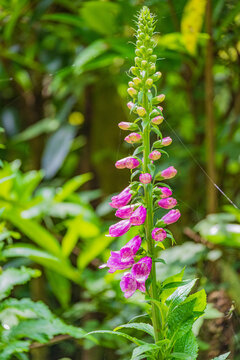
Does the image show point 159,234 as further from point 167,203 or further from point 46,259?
point 46,259

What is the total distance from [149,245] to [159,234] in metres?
0.02

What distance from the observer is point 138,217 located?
383 mm

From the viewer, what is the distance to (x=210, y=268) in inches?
34.3

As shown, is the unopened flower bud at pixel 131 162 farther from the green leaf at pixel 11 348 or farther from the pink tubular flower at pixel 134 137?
the green leaf at pixel 11 348

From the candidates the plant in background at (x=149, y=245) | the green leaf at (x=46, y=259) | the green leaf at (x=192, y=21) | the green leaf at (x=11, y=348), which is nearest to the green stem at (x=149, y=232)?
the plant in background at (x=149, y=245)

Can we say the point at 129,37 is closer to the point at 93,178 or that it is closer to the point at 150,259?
the point at 93,178

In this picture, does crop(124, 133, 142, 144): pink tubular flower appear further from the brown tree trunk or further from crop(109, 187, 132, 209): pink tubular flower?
the brown tree trunk

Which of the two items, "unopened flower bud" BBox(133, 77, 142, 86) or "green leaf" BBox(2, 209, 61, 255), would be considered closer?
"unopened flower bud" BBox(133, 77, 142, 86)

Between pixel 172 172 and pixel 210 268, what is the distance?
0.51m

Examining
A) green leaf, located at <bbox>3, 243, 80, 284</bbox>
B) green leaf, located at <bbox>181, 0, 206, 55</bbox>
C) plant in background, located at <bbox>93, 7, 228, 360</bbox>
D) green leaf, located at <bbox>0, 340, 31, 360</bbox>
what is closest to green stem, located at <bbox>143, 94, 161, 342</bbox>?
plant in background, located at <bbox>93, 7, 228, 360</bbox>

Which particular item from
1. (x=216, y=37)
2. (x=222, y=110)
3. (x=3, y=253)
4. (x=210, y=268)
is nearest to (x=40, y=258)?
(x=3, y=253)

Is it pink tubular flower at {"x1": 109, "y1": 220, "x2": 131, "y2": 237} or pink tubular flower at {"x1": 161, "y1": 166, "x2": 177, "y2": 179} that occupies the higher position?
pink tubular flower at {"x1": 161, "y1": 166, "x2": 177, "y2": 179}

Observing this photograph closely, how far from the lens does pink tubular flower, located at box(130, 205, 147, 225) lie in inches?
15.1

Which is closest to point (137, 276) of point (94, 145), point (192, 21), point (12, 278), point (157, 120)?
point (157, 120)
